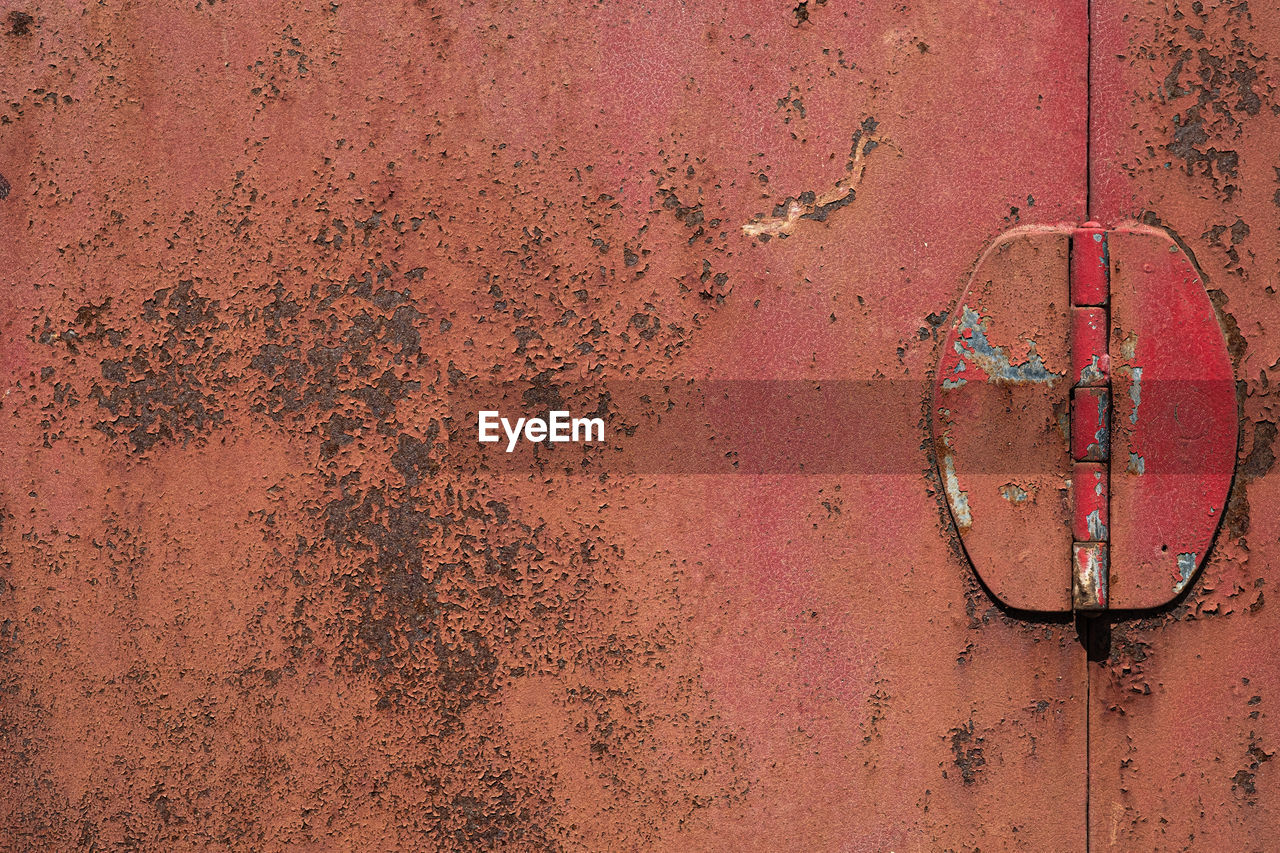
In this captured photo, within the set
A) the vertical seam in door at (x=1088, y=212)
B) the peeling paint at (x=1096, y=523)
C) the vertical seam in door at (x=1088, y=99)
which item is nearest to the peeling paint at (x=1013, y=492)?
the peeling paint at (x=1096, y=523)

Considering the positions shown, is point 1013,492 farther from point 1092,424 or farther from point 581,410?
point 581,410

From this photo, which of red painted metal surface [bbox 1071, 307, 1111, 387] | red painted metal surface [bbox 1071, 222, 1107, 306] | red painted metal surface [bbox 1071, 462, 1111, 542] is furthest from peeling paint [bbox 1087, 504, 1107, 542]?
red painted metal surface [bbox 1071, 222, 1107, 306]

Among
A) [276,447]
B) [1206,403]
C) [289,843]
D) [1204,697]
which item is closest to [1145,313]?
[1206,403]

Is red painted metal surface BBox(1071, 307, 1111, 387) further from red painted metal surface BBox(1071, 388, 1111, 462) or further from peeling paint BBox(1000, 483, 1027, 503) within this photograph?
peeling paint BBox(1000, 483, 1027, 503)

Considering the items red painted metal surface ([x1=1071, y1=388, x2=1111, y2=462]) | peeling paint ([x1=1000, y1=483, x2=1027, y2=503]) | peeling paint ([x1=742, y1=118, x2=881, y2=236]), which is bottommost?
peeling paint ([x1=1000, y1=483, x2=1027, y2=503])

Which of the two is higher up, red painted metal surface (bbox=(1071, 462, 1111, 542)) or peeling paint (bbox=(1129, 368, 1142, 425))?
peeling paint (bbox=(1129, 368, 1142, 425))

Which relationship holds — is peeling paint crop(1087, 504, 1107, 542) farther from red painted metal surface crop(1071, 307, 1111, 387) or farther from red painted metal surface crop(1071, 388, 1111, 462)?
red painted metal surface crop(1071, 307, 1111, 387)

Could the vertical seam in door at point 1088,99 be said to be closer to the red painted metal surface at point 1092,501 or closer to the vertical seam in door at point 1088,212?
the vertical seam in door at point 1088,212

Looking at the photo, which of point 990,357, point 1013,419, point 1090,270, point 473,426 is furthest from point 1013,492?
point 473,426

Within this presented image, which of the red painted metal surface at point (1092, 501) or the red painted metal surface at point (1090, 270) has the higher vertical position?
the red painted metal surface at point (1090, 270)

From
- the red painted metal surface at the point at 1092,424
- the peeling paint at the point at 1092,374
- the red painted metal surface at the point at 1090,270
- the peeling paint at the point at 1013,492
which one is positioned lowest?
the peeling paint at the point at 1013,492
